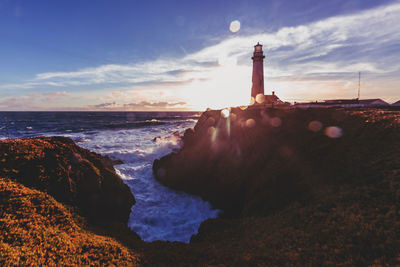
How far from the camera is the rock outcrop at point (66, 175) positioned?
8.55m

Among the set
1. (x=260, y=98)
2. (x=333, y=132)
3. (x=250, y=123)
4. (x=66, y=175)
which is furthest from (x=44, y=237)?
(x=260, y=98)

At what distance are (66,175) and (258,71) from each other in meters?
30.5

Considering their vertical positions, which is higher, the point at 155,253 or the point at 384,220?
the point at 384,220

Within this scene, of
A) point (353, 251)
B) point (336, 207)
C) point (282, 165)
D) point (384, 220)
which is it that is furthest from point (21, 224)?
point (282, 165)

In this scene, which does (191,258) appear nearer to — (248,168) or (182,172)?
(248,168)

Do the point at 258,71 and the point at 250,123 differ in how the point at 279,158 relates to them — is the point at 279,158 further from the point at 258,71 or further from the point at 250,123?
the point at 258,71

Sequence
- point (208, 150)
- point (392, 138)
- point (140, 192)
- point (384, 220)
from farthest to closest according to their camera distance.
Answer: point (208, 150), point (140, 192), point (392, 138), point (384, 220)

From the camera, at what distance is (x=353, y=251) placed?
5488 millimetres

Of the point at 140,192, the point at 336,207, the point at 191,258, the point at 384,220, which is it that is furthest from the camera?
the point at 140,192

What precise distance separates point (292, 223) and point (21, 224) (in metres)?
10.1

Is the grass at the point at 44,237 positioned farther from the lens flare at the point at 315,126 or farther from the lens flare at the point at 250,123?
the lens flare at the point at 250,123

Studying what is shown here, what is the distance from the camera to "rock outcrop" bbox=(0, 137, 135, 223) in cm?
855

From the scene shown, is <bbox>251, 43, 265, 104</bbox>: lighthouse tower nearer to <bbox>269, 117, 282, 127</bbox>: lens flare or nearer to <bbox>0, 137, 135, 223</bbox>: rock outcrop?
<bbox>269, 117, 282, 127</bbox>: lens flare

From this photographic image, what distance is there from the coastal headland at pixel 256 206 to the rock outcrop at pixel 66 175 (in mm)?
55
